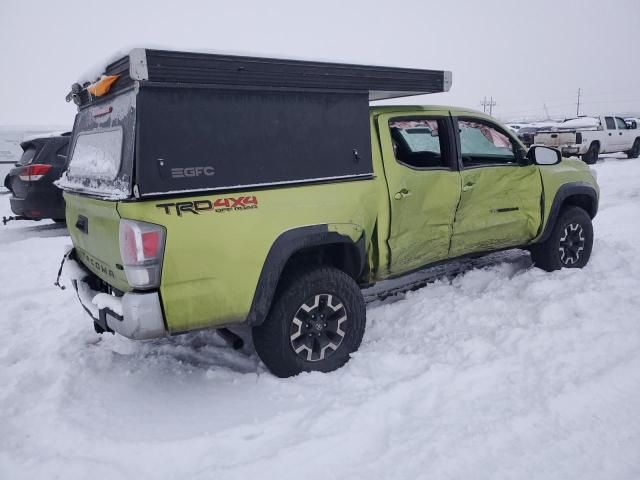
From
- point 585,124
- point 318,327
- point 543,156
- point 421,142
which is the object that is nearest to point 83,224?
point 318,327

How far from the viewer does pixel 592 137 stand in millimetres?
17094

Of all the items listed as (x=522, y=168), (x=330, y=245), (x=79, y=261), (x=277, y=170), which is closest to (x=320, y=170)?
(x=277, y=170)

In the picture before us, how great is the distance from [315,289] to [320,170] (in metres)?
0.84

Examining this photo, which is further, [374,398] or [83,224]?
[83,224]

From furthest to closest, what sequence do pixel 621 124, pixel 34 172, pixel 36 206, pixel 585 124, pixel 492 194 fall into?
pixel 621 124 → pixel 585 124 → pixel 36 206 → pixel 34 172 → pixel 492 194

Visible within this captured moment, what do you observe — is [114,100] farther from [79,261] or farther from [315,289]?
[315,289]

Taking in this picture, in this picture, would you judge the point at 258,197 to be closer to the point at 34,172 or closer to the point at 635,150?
the point at 34,172

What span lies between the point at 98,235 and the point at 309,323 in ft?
5.04

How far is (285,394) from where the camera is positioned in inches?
124

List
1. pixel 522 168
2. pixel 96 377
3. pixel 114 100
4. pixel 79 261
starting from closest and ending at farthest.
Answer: pixel 114 100
pixel 96 377
pixel 79 261
pixel 522 168

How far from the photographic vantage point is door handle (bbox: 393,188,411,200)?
3721mm

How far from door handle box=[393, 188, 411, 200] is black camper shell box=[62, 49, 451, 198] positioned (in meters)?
0.34

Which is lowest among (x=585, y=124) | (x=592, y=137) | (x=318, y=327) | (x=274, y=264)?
(x=318, y=327)

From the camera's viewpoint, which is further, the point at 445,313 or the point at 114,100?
the point at 445,313
